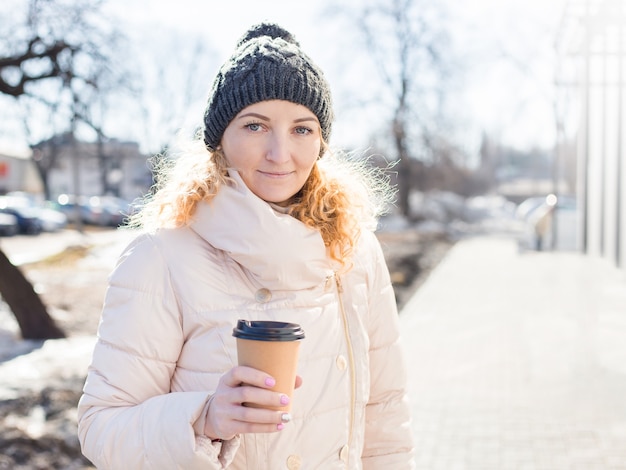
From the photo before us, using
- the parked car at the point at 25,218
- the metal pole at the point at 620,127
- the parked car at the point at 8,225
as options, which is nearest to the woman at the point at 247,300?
the metal pole at the point at 620,127

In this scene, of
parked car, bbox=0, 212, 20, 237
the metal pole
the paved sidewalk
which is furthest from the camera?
parked car, bbox=0, 212, 20, 237

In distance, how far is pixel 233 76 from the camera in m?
1.86

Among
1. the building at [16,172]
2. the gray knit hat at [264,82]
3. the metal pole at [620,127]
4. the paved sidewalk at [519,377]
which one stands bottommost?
the building at [16,172]

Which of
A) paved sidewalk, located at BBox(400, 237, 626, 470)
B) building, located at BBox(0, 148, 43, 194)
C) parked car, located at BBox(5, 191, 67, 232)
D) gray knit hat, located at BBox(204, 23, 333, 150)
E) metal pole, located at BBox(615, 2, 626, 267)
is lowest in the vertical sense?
building, located at BBox(0, 148, 43, 194)

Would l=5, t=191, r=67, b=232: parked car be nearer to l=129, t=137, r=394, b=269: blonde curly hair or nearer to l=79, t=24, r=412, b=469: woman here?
l=129, t=137, r=394, b=269: blonde curly hair

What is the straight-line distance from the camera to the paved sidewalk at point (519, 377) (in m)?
5.29

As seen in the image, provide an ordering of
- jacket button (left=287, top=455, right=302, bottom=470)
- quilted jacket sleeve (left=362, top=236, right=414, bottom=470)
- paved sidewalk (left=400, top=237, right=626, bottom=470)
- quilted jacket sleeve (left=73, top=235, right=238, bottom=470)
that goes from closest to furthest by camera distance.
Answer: quilted jacket sleeve (left=73, top=235, right=238, bottom=470)
jacket button (left=287, top=455, right=302, bottom=470)
quilted jacket sleeve (left=362, top=236, right=414, bottom=470)
paved sidewalk (left=400, top=237, right=626, bottom=470)

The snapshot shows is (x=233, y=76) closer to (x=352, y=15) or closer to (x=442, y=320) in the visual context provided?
(x=442, y=320)

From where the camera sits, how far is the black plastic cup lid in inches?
55.0

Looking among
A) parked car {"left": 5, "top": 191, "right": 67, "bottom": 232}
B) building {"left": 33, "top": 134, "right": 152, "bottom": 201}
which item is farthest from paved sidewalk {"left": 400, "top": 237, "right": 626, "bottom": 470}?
parked car {"left": 5, "top": 191, "right": 67, "bottom": 232}

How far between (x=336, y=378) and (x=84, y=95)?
8.82 meters

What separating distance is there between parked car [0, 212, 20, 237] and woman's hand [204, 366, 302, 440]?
91.2 feet

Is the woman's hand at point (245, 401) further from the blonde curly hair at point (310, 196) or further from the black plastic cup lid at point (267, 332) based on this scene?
the blonde curly hair at point (310, 196)

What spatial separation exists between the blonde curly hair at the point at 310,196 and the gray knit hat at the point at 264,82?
0.09 meters
